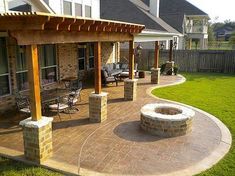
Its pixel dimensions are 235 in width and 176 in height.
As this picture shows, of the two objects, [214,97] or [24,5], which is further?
[214,97]

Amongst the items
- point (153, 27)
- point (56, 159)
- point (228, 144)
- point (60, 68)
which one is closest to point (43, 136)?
point (56, 159)

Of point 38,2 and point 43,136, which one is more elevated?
point 38,2

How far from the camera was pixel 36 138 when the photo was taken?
18.5ft

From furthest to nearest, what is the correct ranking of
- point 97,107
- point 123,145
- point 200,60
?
point 200,60 → point 97,107 → point 123,145

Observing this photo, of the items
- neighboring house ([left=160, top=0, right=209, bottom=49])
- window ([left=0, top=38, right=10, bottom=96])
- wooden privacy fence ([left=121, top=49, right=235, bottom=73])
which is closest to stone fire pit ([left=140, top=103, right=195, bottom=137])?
window ([left=0, top=38, right=10, bottom=96])

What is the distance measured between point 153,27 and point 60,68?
497 inches

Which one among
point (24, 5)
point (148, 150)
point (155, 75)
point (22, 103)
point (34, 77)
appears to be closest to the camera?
point (34, 77)

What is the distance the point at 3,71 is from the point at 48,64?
2.67 metres

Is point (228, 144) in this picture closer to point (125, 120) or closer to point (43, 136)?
point (125, 120)

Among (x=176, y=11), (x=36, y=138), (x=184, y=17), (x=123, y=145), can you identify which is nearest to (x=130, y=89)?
(x=123, y=145)

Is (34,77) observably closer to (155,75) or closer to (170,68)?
(155,75)

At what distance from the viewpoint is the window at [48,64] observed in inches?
441

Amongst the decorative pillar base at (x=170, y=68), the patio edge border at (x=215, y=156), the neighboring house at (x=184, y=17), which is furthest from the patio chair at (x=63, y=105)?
the neighboring house at (x=184, y=17)

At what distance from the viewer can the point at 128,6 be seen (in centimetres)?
2492
